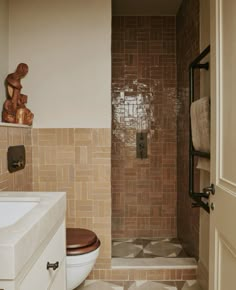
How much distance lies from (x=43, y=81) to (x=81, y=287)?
1.63 meters

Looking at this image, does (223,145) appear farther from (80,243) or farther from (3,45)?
(3,45)

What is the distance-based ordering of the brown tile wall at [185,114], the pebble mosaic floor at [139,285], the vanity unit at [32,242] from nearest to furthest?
the vanity unit at [32,242], the pebble mosaic floor at [139,285], the brown tile wall at [185,114]

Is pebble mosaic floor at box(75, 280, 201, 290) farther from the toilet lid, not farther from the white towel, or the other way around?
the white towel

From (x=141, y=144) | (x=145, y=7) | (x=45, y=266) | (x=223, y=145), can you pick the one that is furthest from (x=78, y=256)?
(x=145, y=7)

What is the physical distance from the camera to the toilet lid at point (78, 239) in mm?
1702

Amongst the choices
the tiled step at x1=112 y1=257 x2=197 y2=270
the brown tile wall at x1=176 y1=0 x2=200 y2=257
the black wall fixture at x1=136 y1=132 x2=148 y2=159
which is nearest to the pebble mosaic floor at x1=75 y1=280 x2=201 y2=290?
the tiled step at x1=112 y1=257 x2=197 y2=270

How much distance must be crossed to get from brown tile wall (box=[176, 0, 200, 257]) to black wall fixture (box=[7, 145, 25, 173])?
138 cm

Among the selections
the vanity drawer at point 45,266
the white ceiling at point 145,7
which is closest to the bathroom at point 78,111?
the white ceiling at point 145,7

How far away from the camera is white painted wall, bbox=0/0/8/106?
1.99 meters

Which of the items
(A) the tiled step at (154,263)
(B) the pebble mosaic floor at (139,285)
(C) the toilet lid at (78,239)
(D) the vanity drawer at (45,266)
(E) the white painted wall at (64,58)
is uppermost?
(E) the white painted wall at (64,58)

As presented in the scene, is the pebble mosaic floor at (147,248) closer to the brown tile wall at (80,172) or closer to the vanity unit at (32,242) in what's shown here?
the brown tile wall at (80,172)

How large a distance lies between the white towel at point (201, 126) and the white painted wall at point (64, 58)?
0.66 meters

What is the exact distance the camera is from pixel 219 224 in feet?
4.19

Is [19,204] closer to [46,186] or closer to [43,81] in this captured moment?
[46,186]
